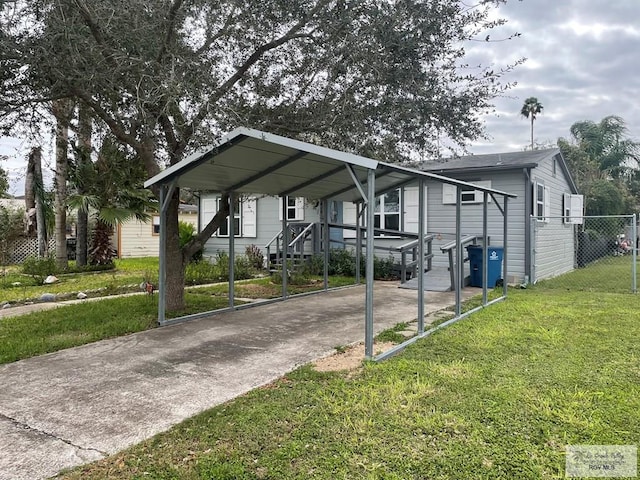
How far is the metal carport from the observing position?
4746 mm

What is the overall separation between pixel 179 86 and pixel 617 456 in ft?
16.1

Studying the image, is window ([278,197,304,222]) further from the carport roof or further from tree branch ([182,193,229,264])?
tree branch ([182,193,229,264])

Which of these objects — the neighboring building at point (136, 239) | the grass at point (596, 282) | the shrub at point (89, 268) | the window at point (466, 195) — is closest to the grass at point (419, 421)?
the grass at point (596, 282)

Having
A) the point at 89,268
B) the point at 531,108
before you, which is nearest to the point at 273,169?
the point at 89,268

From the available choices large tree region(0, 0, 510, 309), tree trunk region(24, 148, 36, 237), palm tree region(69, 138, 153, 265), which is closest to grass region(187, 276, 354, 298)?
large tree region(0, 0, 510, 309)

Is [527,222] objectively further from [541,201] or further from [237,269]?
[237,269]

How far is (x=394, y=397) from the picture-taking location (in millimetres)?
3627

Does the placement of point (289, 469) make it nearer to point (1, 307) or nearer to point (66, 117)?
point (66, 117)

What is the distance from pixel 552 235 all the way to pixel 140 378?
12123 millimetres

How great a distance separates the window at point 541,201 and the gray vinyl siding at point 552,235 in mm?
139

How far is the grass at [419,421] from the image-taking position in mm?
2623

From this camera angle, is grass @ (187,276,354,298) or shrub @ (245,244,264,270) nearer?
grass @ (187,276,354,298)

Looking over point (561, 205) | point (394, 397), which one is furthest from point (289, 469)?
point (561, 205)
